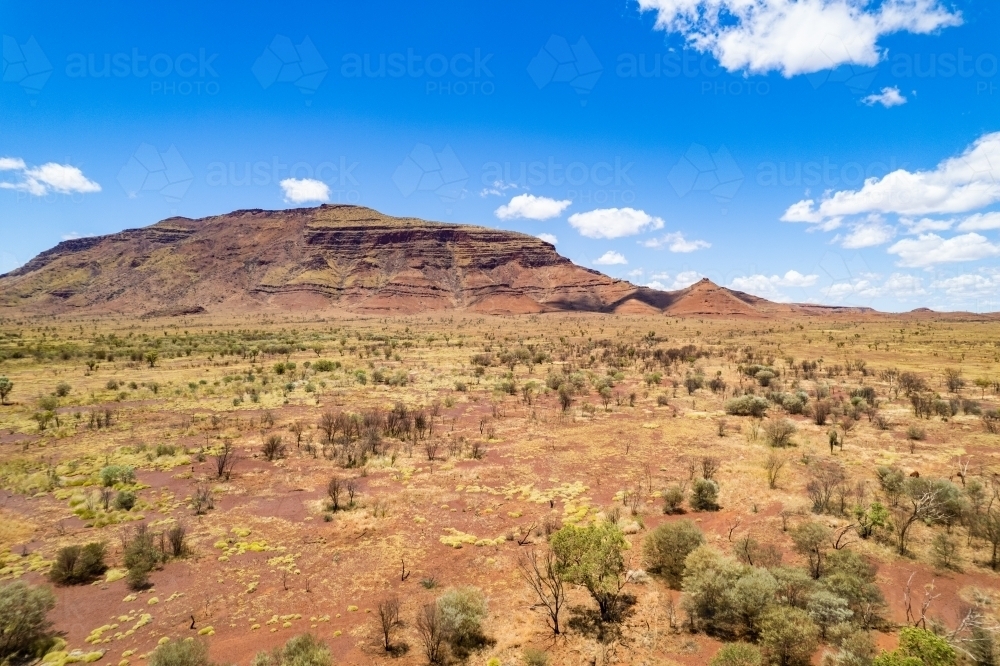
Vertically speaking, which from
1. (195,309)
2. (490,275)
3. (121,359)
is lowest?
(121,359)

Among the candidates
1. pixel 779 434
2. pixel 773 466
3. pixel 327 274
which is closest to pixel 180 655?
pixel 773 466

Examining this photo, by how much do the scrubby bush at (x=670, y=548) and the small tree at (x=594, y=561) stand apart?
2.62 feet

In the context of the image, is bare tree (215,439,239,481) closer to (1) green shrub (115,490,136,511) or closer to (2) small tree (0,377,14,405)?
(1) green shrub (115,490,136,511)

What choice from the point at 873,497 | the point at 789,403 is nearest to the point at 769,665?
the point at 873,497

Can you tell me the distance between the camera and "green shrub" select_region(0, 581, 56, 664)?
253 inches

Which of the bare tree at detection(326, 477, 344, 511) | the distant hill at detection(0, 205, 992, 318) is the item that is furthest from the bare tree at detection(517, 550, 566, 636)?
the distant hill at detection(0, 205, 992, 318)

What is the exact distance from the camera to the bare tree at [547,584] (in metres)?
7.15

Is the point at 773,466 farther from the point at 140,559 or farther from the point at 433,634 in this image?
the point at 140,559

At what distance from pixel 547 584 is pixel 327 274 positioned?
138718mm

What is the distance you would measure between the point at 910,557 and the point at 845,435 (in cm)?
889

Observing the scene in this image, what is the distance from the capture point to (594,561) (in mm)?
7531

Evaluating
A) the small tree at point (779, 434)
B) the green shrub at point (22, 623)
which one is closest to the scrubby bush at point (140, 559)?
the green shrub at point (22, 623)

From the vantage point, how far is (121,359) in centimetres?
3594

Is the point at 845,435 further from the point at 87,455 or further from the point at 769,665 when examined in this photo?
the point at 87,455
